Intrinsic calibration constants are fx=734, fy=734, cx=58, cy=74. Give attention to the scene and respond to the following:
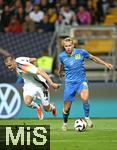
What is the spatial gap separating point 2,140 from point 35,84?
480cm

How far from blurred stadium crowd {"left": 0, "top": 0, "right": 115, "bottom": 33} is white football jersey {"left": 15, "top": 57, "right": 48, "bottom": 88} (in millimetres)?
7202

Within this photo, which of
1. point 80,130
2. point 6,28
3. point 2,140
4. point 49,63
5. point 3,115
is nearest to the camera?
point 2,140

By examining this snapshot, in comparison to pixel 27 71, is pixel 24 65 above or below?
above

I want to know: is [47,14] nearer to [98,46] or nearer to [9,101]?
[98,46]

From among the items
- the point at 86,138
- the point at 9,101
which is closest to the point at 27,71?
the point at 86,138

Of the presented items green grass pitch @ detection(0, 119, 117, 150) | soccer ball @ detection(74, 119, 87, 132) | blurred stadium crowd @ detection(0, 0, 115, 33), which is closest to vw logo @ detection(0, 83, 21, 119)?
green grass pitch @ detection(0, 119, 117, 150)

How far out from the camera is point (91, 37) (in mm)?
26484

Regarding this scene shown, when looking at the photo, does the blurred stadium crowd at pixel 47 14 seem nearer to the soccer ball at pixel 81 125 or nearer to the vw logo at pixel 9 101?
the vw logo at pixel 9 101

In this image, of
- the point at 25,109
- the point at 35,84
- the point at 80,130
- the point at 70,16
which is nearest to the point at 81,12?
the point at 70,16

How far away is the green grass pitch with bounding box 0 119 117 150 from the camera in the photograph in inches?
565

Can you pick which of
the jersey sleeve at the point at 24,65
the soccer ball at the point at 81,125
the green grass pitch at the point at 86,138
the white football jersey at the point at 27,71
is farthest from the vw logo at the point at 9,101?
the soccer ball at the point at 81,125

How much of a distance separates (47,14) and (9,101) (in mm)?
5459

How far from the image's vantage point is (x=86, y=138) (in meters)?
15.9

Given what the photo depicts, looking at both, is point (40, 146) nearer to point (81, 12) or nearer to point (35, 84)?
point (35, 84)
